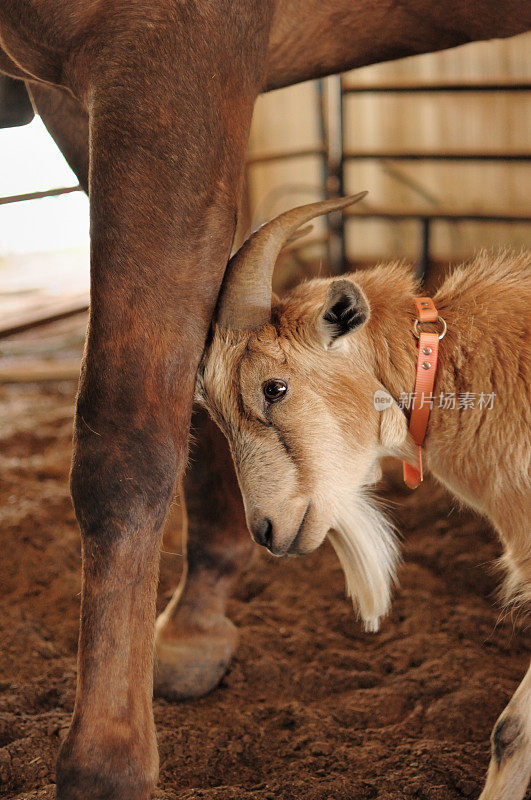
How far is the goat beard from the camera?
2262 mm

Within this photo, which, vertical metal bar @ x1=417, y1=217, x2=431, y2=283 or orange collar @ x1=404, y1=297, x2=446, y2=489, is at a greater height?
vertical metal bar @ x1=417, y1=217, x2=431, y2=283

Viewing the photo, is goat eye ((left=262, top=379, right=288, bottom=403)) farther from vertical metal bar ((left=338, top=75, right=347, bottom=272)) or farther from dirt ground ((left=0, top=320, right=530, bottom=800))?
vertical metal bar ((left=338, top=75, right=347, bottom=272))

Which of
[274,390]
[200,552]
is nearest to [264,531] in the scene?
[274,390]

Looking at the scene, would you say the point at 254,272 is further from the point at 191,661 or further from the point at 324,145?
the point at 324,145

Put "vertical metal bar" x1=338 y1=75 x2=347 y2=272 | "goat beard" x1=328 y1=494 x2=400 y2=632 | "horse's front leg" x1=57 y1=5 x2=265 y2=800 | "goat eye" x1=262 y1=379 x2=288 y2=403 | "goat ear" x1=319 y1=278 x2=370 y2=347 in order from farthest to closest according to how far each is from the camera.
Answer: "vertical metal bar" x1=338 y1=75 x2=347 y2=272 → "goat beard" x1=328 y1=494 x2=400 y2=632 → "goat eye" x1=262 y1=379 x2=288 y2=403 → "goat ear" x1=319 y1=278 x2=370 y2=347 → "horse's front leg" x1=57 y1=5 x2=265 y2=800

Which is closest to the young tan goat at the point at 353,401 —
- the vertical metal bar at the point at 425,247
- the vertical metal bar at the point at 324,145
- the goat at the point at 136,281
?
the goat at the point at 136,281

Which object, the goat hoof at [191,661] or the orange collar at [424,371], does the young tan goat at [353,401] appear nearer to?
the orange collar at [424,371]

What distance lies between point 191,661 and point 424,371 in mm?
1235

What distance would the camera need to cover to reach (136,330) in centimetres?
179

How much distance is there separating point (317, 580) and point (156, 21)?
2162 mm

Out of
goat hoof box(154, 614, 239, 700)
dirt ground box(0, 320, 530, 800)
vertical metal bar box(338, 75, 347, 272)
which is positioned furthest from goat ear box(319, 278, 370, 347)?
vertical metal bar box(338, 75, 347, 272)

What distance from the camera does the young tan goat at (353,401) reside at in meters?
1.99

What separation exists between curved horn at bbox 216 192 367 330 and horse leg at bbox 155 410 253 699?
0.67m

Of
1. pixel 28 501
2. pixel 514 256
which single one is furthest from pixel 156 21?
pixel 28 501
